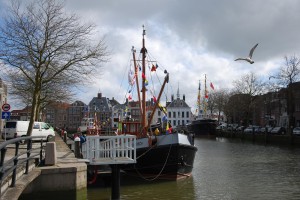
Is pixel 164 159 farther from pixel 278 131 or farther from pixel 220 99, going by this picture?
pixel 220 99

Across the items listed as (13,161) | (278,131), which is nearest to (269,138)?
(278,131)

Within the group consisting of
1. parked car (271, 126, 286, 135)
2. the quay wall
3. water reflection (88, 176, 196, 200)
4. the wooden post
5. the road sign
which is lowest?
water reflection (88, 176, 196, 200)

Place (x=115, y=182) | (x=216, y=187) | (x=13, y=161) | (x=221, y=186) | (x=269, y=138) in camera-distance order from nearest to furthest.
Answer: (x=13, y=161) < (x=115, y=182) < (x=216, y=187) < (x=221, y=186) < (x=269, y=138)

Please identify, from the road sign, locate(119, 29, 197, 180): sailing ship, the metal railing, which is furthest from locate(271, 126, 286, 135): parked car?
the metal railing

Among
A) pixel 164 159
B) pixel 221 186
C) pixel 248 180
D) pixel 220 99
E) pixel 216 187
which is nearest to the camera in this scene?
pixel 216 187

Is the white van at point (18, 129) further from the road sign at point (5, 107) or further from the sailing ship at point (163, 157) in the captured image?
the sailing ship at point (163, 157)

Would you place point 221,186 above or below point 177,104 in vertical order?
below

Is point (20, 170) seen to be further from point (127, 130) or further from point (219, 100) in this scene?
point (219, 100)

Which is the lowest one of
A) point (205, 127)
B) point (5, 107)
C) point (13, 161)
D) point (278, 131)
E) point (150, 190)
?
point (150, 190)

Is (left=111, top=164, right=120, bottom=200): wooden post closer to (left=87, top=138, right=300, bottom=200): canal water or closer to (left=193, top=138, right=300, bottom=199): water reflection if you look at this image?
(left=87, top=138, right=300, bottom=200): canal water

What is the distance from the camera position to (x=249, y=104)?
2985 inches

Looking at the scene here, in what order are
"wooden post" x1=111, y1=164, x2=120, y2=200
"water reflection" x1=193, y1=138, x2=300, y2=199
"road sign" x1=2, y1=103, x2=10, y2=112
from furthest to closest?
"road sign" x1=2, y1=103, x2=10, y2=112 < "water reflection" x1=193, y1=138, x2=300, y2=199 < "wooden post" x1=111, y1=164, x2=120, y2=200

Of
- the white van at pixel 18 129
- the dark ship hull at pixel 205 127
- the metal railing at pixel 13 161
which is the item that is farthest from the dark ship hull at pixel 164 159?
the dark ship hull at pixel 205 127

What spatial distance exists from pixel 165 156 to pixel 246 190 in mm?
4315
